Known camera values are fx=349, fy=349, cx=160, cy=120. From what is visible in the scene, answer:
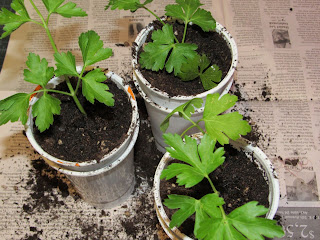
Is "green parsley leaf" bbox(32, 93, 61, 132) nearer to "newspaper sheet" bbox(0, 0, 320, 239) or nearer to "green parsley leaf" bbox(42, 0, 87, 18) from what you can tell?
"green parsley leaf" bbox(42, 0, 87, 18)

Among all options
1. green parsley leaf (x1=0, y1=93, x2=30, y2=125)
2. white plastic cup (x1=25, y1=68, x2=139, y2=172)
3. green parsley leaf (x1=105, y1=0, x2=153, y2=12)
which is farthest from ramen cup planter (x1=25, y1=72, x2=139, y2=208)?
green parsley leaf (x1=105, y1=0, x2=153, y2=12)

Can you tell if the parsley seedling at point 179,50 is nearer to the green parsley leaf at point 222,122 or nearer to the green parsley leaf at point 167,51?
the green parsley leaf at point 167,51

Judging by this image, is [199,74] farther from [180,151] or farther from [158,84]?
[180,151]

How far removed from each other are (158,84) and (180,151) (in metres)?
0.35

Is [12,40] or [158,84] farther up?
[158,84]

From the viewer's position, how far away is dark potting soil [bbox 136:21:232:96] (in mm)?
1088

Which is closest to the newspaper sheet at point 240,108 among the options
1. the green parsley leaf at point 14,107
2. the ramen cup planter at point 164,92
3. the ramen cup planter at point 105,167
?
the ramen cup planter at point 105,167

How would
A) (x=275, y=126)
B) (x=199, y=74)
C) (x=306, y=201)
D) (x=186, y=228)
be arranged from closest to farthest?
(x=186, y=228) → (x=199, y=74) → (x=306, y=201) → (x=275, y=126)

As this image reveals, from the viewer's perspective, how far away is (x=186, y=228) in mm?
875

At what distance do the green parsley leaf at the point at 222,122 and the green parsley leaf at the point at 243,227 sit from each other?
7.0 inches

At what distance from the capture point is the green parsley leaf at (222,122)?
2.77 feet

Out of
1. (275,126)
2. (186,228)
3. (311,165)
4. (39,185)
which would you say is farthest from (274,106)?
(39,185)

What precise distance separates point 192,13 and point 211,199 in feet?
1.89

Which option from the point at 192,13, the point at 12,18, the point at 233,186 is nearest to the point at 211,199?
the point at 233,186
